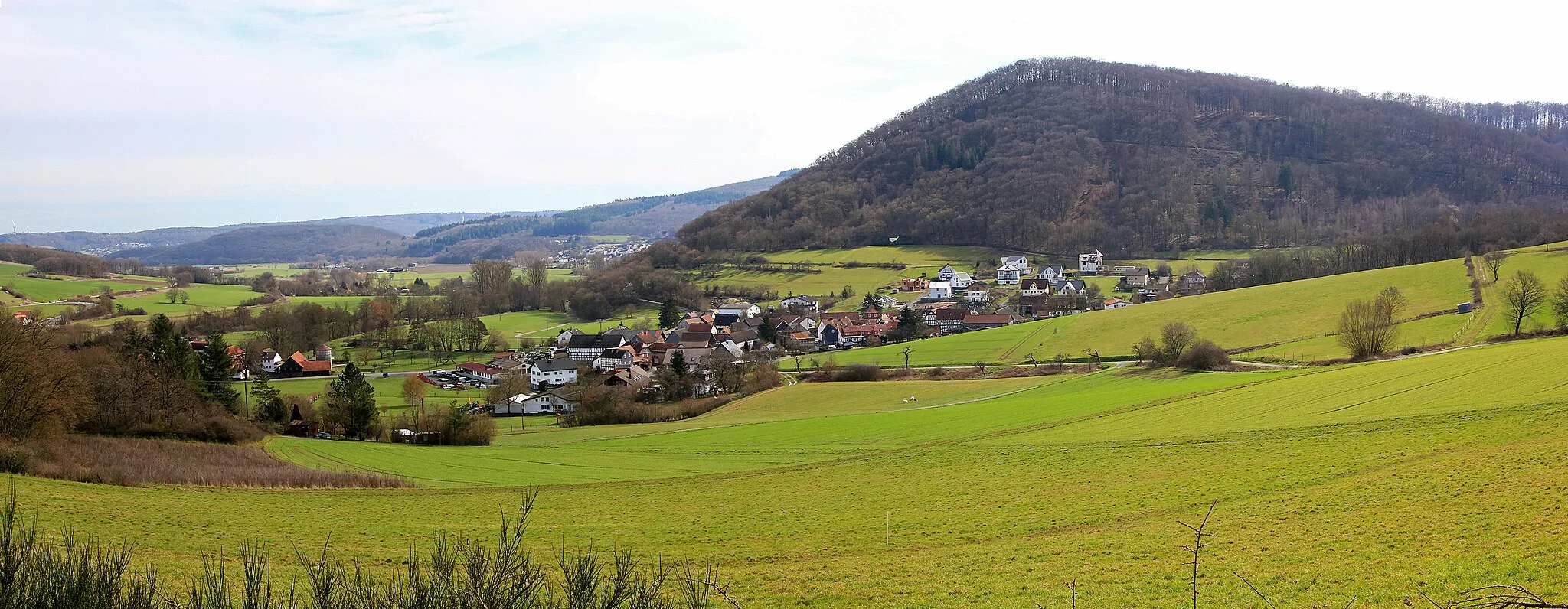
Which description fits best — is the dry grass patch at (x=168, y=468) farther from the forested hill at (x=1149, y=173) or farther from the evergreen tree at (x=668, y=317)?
the forested hill at (x=1149, y=173)

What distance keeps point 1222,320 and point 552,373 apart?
48.9 metres

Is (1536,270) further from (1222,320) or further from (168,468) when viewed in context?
(168,468)

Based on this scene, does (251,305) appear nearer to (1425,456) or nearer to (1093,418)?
(1093,418)

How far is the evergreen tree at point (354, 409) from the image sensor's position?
49.2m

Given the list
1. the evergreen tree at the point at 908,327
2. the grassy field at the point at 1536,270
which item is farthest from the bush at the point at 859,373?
the grassy field at the point at 1536,270

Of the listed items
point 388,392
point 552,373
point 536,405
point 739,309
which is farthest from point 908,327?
point 388,392

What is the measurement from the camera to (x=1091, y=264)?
117312mm

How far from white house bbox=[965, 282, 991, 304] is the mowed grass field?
59.6 m

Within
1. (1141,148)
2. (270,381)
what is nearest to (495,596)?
(270,381)

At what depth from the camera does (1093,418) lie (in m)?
35.4

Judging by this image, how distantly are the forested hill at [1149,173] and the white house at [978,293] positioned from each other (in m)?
28.7

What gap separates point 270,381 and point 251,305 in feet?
148

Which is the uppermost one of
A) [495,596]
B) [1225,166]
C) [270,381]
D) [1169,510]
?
[1225,166]

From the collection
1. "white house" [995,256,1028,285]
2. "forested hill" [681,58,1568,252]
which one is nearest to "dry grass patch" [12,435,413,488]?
"white house" [995,256,1028,285]
